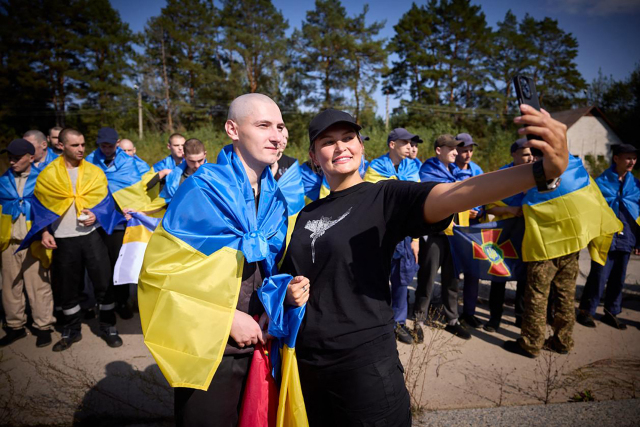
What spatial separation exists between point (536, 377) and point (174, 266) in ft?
12.4

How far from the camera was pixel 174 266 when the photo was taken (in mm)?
1832

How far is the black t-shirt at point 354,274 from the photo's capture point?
1676mm

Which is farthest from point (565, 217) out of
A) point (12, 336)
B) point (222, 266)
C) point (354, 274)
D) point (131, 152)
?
point (131, 152)

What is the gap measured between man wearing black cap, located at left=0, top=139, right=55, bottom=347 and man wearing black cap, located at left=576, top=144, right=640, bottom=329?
292 inches

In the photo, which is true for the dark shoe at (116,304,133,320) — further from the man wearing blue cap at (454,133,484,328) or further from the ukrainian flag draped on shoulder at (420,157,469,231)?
the man wearing blue cap at (454,133,484,328)

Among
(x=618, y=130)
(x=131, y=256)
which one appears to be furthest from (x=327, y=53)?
(x=618, y=130)

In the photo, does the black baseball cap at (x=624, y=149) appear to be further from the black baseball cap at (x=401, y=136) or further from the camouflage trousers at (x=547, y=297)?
the black baseball cap at (x=401, y=136)

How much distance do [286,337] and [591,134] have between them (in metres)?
42.9

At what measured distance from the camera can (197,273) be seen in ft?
5.97

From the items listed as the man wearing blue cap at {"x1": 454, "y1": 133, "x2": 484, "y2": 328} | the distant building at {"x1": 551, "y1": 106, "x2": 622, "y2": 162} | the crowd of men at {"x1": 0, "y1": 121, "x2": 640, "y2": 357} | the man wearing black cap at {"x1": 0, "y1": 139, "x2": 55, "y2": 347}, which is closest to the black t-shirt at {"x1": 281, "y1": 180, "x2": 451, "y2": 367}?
the crowd of men at {"x1": 0, "y1": 121, "x2": 640, "y2": 357}

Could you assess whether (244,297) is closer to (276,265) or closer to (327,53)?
(276,265)

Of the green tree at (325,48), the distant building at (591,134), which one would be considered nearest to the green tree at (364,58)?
the green tree at (325,48)

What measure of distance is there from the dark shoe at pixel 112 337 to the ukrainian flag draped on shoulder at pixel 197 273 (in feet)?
10.2

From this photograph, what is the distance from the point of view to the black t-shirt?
168 cm
